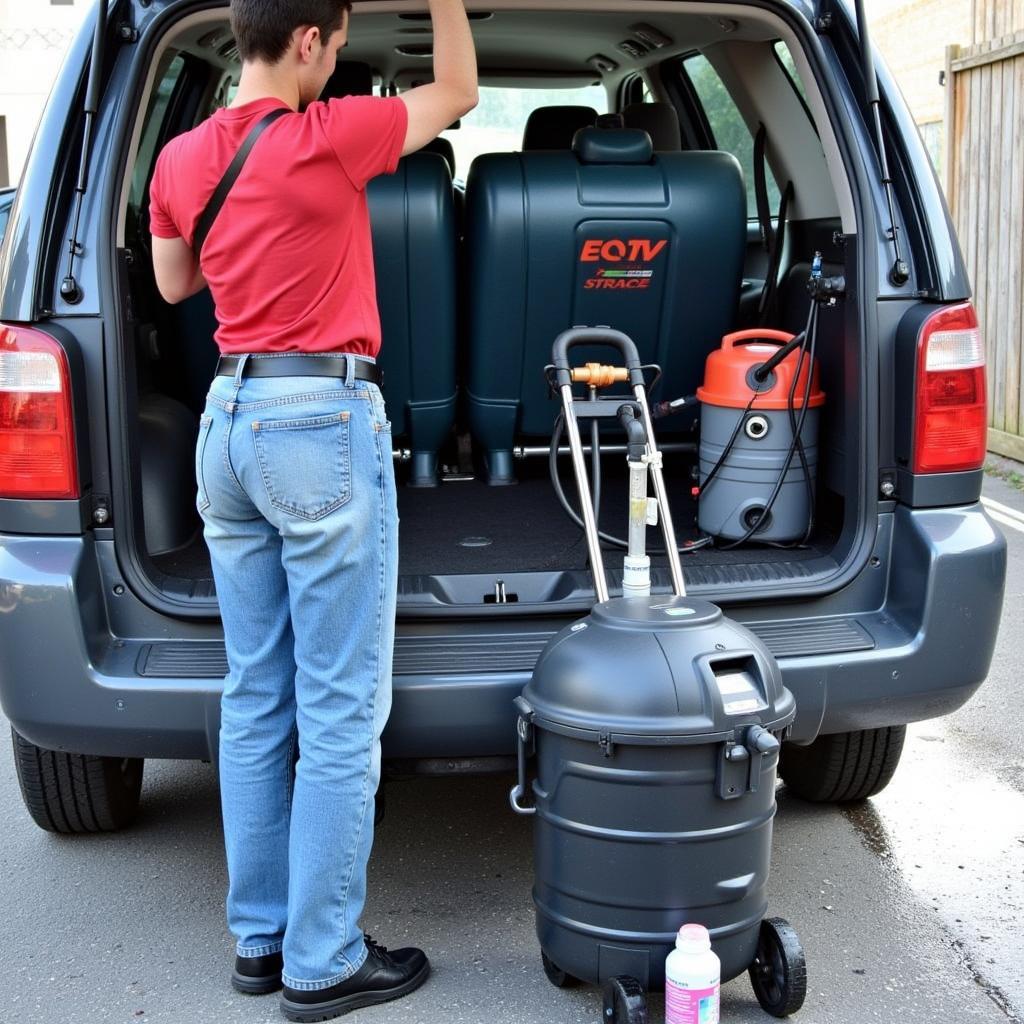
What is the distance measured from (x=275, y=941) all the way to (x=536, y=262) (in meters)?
1.90

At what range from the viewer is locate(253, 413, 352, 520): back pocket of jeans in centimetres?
238

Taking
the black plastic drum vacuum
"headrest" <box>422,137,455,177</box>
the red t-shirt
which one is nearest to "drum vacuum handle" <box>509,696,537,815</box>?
the black plastic drum vacuum

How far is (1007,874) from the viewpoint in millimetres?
3186

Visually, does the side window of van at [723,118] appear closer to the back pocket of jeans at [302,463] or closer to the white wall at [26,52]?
the back pocket of jeans at [302,463]

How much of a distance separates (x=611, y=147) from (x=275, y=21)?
1.59 meters

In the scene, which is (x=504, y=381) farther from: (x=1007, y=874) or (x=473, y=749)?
(x=1007, y=874)

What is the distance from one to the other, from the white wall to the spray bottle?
17.8 m

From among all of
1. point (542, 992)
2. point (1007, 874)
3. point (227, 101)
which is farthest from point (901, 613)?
point (227, 101)

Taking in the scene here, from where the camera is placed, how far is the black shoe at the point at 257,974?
2688mm

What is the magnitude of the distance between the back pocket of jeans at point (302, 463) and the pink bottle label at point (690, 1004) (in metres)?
1.03

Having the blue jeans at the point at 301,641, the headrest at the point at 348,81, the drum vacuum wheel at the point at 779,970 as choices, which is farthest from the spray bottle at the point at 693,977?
the headrest at the point at 348,81

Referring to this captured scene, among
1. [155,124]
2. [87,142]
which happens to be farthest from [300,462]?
[155,124]

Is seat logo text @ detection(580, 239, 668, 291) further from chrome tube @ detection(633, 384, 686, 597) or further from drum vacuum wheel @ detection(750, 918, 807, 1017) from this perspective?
drum vacuum wheel @ detection(750, 918, 807, 1017)

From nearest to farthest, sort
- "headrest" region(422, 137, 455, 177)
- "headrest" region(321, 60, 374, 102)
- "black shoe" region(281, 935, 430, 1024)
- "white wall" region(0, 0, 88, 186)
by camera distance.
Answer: "black shoe" region(281, 935, 430, 1024) < "headrest" region(321, 60, 374, 102) < "headrest" region(422, 137, 455, 177) < "white wall" region(0, 0, 88, 186)
